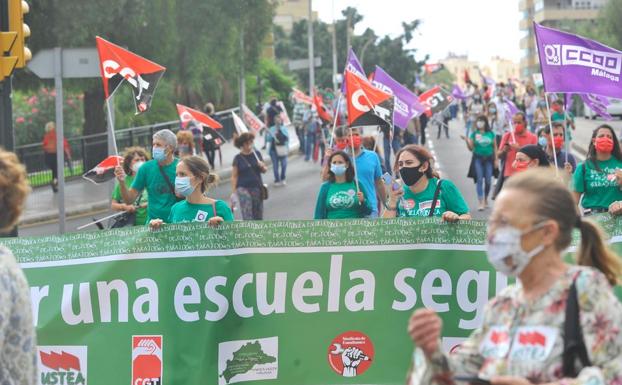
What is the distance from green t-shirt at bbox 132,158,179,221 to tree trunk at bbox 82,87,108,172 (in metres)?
20.8

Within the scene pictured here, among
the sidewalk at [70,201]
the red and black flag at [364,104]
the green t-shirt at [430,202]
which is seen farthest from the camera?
the sidewalk at [70,201]

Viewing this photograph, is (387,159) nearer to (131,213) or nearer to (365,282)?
(131,213)

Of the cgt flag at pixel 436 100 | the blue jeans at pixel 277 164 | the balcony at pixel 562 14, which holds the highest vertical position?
the balcony at pixel 562 14

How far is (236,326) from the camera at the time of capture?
23.6 feet

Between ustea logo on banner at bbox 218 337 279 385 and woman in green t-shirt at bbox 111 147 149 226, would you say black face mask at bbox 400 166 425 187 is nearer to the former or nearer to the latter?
ustea logo on banner at bbox 218 337 279 385

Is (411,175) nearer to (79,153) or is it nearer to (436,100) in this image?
(436,100)

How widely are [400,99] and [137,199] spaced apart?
20.2 feet

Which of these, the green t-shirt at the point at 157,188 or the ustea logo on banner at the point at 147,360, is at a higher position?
the green t-shirt at the point at 157,188

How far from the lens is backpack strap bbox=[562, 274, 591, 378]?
337cm

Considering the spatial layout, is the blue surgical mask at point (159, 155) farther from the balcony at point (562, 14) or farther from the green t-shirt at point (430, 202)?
the balcony at point (562, 14)

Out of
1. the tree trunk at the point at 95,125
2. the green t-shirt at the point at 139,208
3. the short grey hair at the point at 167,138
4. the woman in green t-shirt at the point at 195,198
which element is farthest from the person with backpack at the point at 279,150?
the woman in green t-shirt at the point at 195,198

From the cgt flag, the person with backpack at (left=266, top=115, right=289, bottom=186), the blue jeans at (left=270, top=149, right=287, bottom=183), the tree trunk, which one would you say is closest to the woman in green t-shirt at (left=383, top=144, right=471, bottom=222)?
the cgt flag

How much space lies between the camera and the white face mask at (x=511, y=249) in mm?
3500

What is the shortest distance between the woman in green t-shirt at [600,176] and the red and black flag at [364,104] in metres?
3.00
